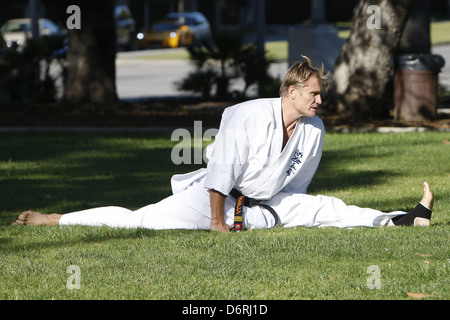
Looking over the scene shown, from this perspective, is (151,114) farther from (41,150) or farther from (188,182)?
(188,182)

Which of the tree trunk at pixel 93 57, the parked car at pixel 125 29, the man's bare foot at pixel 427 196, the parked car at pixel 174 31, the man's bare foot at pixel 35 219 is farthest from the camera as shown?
the parked car at pixel 174 31

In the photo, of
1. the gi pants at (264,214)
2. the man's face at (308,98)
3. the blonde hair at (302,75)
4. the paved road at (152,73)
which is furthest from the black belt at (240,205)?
the paved road at (152,73)

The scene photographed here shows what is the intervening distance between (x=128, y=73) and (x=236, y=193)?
2263 centimetres

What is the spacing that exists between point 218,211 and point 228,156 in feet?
1.36

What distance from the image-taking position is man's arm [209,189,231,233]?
592 cm

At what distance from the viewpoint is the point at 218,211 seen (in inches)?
236

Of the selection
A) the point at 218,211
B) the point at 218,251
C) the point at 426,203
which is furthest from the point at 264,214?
the point at 426,203

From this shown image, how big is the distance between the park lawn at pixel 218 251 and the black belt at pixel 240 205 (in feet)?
0.37

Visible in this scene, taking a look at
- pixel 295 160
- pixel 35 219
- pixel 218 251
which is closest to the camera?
pixel 218 251

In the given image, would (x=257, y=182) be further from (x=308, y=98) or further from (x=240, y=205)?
(x=308, y=98)

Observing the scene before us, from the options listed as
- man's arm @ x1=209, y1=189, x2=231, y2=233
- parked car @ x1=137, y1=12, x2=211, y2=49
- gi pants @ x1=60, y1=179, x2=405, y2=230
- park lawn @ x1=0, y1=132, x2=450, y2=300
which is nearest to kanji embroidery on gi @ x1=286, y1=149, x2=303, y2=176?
gi pants @ x1=60, y1=179, x2=405, y2=230

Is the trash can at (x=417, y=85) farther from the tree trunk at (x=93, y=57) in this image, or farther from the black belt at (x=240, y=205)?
Answer: the black belt at (x=240, y=205)

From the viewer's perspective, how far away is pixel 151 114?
1380cm

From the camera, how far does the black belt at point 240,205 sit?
237 inches
